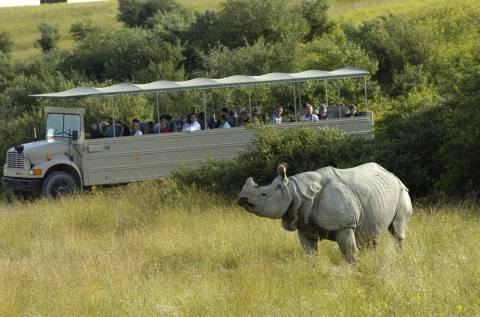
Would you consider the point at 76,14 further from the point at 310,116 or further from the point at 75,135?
Result: the point at 75,135

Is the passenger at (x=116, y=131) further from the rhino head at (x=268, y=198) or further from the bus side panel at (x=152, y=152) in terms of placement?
the rhino head at (x=268, y=198)

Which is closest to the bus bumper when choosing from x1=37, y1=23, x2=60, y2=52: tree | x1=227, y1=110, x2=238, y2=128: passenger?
x1=227, y1=110, x2=238, y2=128: passenger

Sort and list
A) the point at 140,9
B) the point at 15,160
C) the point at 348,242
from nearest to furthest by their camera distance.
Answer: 1. the point at 348,242
2. the point at 15,160
3. the point at 140,9

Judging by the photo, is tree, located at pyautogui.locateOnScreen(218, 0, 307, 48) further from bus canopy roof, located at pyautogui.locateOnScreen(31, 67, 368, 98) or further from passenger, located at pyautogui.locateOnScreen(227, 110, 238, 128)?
passenger, located at pyautogui.locateOnScreen(227, 110, 238, 128)

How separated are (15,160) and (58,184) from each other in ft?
4.01

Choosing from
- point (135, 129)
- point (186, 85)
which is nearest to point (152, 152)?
point (135, 129)

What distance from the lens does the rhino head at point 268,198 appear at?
371 inches

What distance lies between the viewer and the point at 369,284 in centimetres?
886

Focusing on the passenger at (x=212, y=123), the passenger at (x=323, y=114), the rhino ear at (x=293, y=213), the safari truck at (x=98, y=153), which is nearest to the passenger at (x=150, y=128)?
the safari truck at (x=98, y=153)

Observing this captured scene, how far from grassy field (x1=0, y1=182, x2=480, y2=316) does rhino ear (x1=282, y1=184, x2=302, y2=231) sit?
448mm

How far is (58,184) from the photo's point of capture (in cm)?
1998

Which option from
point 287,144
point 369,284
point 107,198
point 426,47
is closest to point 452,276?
point 369,284

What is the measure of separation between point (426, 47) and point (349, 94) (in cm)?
917

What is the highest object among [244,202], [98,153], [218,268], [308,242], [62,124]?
[244,202]
